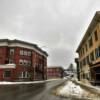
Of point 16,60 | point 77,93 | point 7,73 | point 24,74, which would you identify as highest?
point 16,60

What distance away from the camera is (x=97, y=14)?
28656 millimetres

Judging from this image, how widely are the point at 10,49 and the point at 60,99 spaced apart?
47094 mm

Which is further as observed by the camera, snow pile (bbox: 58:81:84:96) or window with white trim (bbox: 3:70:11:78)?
window with white trim (bbox: 3:70:11:78)

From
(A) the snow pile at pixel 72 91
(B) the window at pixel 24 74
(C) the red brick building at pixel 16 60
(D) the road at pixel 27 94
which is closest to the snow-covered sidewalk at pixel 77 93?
(A) the snow pile at pixel 72 91

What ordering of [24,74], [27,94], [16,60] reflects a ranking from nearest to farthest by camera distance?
[27,94] → [16,60] → [24,74]

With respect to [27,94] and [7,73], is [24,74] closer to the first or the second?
[7,73]

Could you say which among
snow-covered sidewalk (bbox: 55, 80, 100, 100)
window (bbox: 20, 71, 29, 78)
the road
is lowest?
the road

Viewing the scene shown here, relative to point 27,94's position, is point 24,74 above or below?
above

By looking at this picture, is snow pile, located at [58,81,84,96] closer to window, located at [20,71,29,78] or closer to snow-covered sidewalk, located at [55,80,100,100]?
snow-covered sidewalk, located at [55,80,100,100]

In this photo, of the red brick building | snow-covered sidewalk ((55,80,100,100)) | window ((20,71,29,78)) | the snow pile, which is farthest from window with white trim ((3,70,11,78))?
snow-covered sidewalk ((55,80,100,100))

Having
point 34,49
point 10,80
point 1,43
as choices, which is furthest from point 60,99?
point 34,49

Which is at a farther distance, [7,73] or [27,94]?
[7,73]

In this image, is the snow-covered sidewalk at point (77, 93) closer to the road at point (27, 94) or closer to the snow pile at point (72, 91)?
the snow pile at point (72, 91)

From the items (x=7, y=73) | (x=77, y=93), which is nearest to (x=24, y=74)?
(x=7, y=73)
